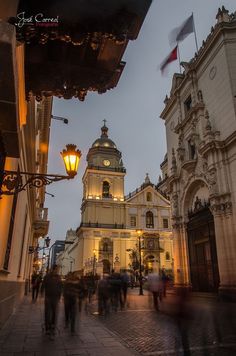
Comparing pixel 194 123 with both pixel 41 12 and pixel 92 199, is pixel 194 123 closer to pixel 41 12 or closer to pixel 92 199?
pixel 41 12

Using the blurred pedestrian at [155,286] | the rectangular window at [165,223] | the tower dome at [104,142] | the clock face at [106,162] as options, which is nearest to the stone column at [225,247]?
the blurred pedestrian at [155,286]

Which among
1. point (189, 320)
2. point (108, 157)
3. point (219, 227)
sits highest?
point (108, 157)

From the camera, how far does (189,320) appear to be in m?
5.67

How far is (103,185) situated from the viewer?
57.9 m

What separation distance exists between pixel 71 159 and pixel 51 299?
176 inches

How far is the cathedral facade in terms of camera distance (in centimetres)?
5203

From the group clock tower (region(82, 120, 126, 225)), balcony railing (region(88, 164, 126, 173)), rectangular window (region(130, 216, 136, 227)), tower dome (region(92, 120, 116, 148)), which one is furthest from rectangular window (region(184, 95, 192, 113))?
tower dome (region(92, 120, 116, 148))

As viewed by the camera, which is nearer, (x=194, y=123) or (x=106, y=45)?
(x=106, y=45)

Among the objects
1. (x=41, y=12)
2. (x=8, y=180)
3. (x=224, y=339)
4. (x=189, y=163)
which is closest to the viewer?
(x=41, y=12)

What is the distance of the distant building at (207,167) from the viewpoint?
18.3m

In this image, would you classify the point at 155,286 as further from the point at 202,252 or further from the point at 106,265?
the point at 106,265

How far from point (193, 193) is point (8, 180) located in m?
20.4

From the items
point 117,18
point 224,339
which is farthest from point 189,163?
point 117,18

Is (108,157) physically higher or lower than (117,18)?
higher
